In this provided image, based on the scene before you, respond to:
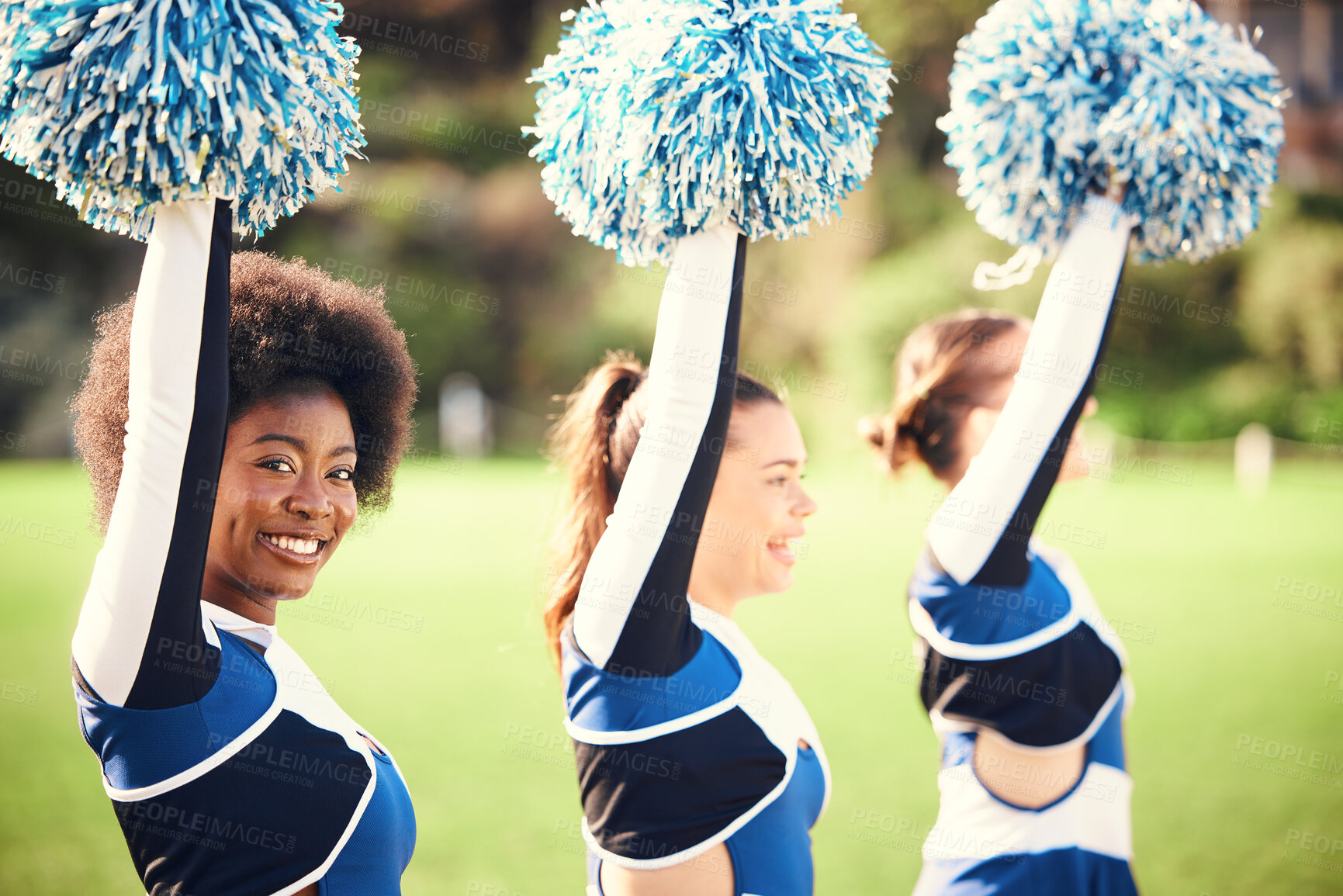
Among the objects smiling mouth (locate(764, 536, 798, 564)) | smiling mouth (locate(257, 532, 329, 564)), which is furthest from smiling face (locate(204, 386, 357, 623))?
smiling mouth (locate(764, 536, 798, 564))

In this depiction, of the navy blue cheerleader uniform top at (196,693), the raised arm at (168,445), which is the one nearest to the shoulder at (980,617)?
the navy blue cheerleader uniform top at (196,693)

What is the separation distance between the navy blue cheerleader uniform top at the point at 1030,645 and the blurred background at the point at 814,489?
0.76m

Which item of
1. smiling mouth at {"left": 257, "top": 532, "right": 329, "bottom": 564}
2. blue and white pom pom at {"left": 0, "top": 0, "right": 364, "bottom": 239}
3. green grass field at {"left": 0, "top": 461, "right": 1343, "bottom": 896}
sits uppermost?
blue and white pom pom at {"left": 0, "top": 0, "right": 364, "bottom": 239}

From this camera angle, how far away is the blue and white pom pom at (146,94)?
1094 millimetres

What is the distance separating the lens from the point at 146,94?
3.56 feet

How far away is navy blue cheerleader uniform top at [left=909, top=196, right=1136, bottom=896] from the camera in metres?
1.59

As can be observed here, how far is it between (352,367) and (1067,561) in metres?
1.49

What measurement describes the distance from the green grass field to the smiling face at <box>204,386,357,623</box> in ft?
1.78

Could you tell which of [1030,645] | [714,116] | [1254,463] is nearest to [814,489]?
[1254,463]

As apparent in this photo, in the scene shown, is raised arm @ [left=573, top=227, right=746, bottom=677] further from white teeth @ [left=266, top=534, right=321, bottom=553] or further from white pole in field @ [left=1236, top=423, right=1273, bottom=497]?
white pole in field @ [left=1236, top=423, right=1273, bottom=497]

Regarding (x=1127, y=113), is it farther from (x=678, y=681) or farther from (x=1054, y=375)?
(x=678, y=681)

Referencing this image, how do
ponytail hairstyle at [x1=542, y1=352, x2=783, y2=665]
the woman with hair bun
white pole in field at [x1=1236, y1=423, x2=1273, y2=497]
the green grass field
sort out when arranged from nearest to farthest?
the woman with hair bun < ponytail hairstyle at [x1=542, y1=352, x2=783, y2=665] < the green grass field < white pole in field at [x1=1236, y1=423, x2=1273, y2=497]

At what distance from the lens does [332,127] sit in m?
1.36

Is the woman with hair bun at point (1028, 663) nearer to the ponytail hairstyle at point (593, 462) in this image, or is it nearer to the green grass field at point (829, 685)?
the ponytail hairstyle at point (593, 462)
